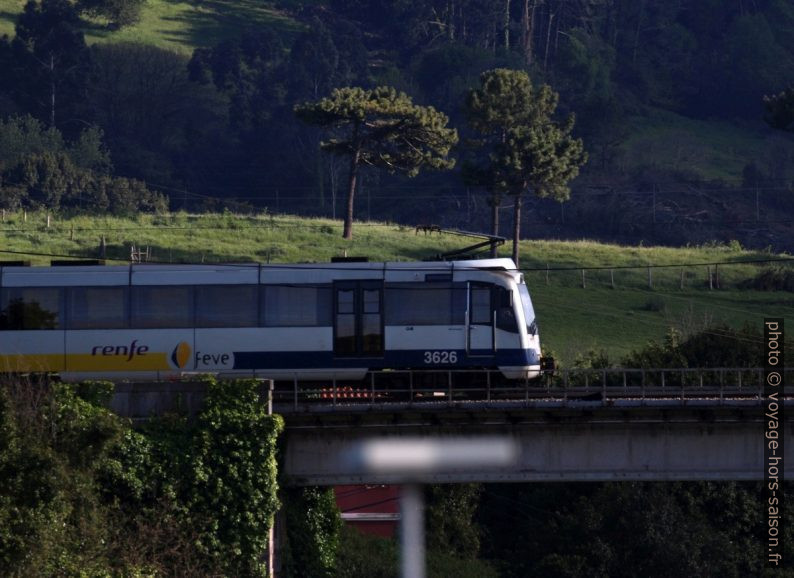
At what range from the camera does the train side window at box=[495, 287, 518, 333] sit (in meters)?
37.7

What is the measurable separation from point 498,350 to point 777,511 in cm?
1332

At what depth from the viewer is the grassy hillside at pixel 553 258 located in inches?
2685

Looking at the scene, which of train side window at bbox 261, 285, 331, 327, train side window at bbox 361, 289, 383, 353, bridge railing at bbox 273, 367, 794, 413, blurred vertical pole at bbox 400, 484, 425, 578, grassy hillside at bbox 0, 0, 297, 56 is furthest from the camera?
grassy hillside at bbox 0, 0, 297, 56

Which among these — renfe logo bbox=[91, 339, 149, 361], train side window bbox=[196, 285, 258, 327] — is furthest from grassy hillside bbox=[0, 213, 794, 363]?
renfe logo bbox=[91, 339, 149, 361]

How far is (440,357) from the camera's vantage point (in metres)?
37.6

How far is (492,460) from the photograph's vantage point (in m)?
35.0

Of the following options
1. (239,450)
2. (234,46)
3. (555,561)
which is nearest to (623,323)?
(555,561)

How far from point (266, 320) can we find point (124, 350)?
12.0 ft

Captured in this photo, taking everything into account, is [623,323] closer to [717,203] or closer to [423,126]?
[423,126]

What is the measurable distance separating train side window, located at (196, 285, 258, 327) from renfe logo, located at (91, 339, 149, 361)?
154 cm

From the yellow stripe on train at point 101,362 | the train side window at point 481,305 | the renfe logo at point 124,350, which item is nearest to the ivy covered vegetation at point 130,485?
the yellow stripe on train at point 101,362

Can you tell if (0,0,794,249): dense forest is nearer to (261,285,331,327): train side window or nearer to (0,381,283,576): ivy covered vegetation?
(261,285,331,327): train side window

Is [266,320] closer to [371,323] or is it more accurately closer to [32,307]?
[371,323]

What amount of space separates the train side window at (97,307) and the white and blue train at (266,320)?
0.03m
